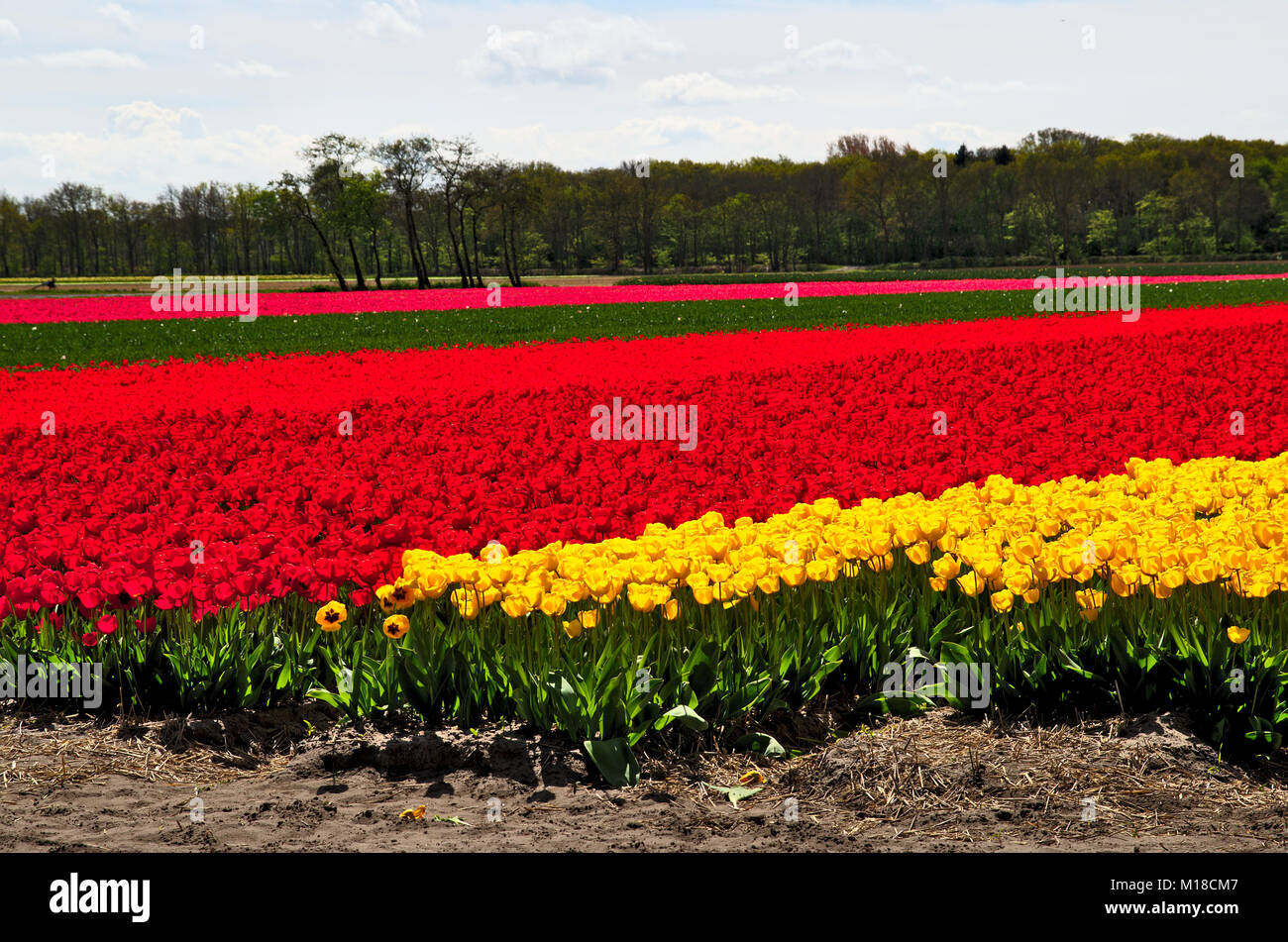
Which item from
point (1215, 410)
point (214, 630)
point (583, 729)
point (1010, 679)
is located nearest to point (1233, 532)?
point (1010, 679)

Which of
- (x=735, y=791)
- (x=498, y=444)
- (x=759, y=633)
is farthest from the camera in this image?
(x=498, y=444)

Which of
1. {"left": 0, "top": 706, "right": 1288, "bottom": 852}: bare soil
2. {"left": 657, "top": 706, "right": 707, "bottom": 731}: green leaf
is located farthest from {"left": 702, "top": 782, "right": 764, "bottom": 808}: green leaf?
→ {"left": 657, "top": 706, "right": 707, "bottom": 731}: green leaf

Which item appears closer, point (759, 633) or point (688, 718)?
point (688, 718)

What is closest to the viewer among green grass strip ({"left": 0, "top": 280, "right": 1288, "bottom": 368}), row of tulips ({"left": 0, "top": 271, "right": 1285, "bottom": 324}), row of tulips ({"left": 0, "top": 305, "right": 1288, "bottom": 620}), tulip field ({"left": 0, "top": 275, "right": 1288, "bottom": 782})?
tulip field ({"left": 0, "top": 275, "right": 1288, "bottom": 782})

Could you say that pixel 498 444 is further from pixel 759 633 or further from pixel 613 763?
pixel 613 763

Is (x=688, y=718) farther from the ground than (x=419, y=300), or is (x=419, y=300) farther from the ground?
(x=419, y=300)

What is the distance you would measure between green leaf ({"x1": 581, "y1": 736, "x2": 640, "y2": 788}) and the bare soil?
6 centimetres

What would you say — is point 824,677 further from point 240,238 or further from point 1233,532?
point 240,238

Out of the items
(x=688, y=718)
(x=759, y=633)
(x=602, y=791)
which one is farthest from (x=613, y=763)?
(x=759, y=633)

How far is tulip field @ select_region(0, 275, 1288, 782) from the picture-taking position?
14.1ft

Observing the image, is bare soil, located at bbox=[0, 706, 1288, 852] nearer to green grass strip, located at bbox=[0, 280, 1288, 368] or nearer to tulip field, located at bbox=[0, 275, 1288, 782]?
tulip field, located at bbox=[0, 275, 1288, 782]

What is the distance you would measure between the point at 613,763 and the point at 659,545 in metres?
1.37

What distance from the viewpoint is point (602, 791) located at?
3.86 meters

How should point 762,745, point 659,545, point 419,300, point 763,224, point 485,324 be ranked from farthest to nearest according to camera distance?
point 763,224, point 419,300, point 485,324, point 659,545, point 762,745
